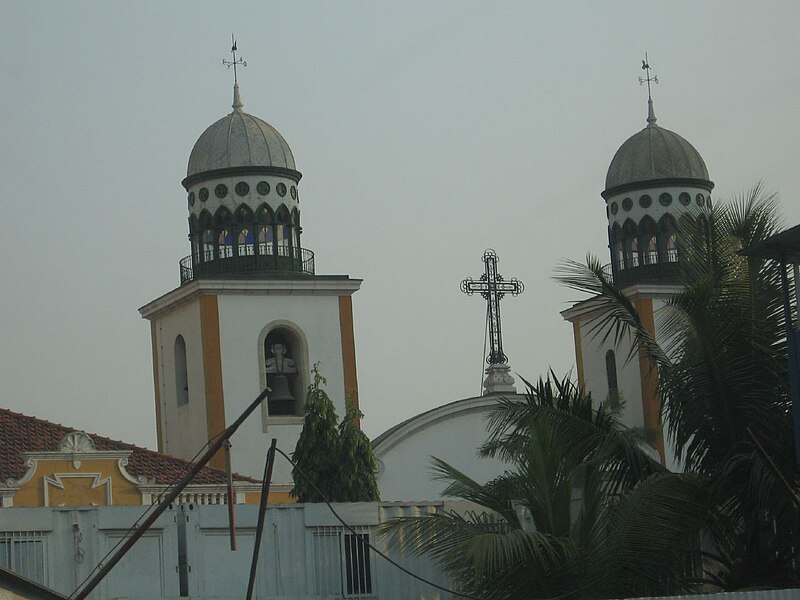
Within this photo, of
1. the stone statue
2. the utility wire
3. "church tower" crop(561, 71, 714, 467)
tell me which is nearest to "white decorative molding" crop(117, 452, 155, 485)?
the utility wire

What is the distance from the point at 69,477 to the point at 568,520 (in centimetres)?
1317

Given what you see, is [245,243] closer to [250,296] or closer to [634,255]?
[250,296]

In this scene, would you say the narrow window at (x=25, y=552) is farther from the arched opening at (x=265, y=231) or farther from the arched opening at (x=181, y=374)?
the arched opening at (x=181, y=374)

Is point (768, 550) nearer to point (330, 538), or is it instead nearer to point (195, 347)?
point (330, 538)

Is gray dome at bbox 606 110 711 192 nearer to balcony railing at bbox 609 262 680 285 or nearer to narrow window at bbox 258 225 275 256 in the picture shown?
balcony railing at bbox 609 262 680 285

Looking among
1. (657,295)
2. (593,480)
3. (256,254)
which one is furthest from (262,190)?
(593,480)

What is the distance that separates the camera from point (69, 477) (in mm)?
35750

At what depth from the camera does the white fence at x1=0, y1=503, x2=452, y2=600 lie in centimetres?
2678

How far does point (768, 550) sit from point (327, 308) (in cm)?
2149

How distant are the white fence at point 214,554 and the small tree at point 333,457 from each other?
259 inches

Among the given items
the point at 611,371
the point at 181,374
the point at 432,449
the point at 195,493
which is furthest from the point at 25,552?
the point at 611,371

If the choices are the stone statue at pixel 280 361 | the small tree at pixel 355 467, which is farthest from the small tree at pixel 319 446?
the stone statue at pixel 280 361

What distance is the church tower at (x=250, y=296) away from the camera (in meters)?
44.9

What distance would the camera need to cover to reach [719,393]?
25.5 meters
